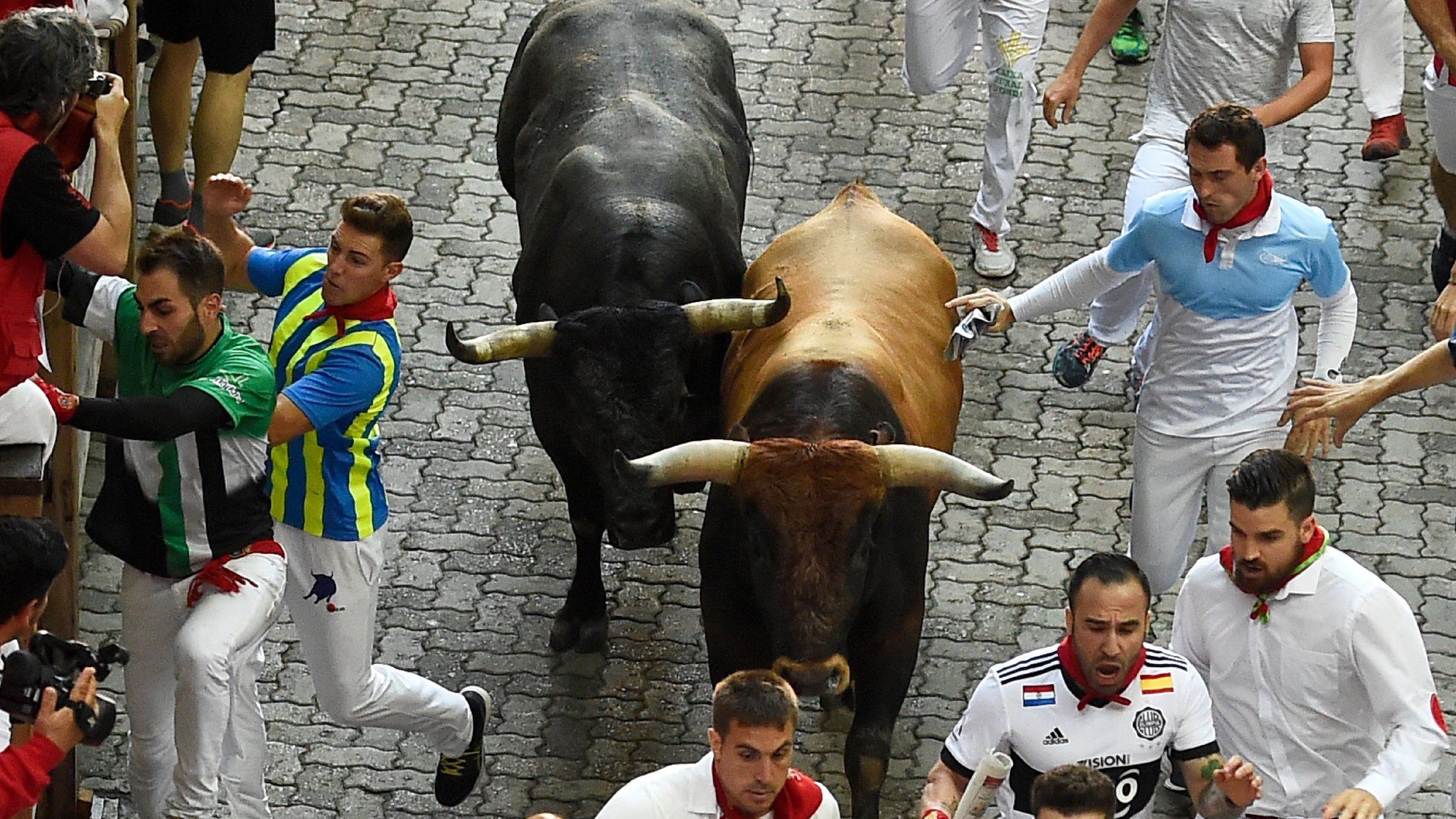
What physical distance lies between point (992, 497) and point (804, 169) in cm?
521

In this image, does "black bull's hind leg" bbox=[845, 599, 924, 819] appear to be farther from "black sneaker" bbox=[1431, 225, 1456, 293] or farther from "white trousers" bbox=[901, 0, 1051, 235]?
"black sneaker" bbox=[1431, 225, 1456, 293]

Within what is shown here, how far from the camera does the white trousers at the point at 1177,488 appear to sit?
327 inches

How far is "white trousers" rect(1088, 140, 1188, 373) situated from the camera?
981 centimetres

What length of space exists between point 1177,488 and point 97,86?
13.9 feet

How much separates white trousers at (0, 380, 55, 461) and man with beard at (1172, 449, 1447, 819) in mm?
3629

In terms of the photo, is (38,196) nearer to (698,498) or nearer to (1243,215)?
(1243,215)

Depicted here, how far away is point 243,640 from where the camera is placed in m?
6.94

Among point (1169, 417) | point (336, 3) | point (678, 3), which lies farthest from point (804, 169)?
point (1169, 417)

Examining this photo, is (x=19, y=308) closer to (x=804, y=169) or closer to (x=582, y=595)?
(x=582, y=595)

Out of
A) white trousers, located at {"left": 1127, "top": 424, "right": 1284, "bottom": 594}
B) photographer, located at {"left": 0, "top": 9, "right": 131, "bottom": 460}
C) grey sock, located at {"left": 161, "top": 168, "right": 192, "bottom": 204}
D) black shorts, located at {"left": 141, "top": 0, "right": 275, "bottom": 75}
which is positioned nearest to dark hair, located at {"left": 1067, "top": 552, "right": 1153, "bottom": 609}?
white trousers, located at {"left": 1127, "top": 424, "right": 1284, "bottom": 594}

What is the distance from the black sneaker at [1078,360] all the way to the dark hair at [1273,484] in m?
3.58

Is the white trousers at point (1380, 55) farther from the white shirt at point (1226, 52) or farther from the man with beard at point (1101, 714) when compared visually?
the man with beard at point (1101, 714)

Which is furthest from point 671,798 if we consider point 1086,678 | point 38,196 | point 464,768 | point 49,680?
point 38,196

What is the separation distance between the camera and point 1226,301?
8.09m
